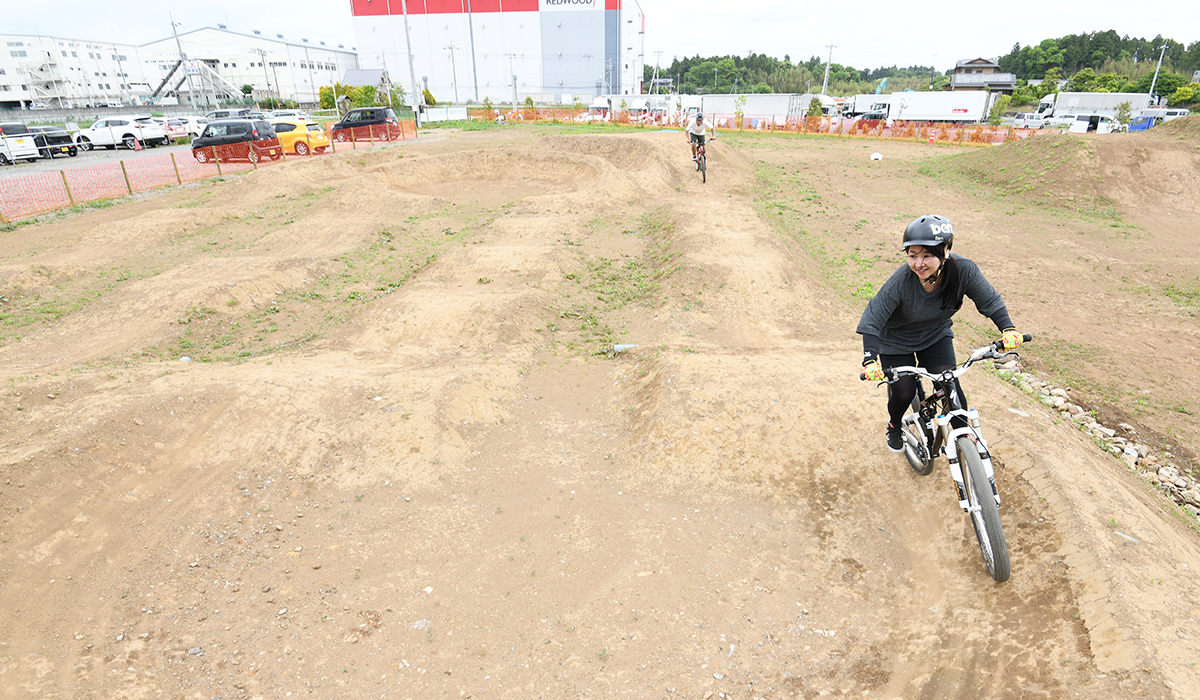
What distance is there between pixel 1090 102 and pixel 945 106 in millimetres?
26536

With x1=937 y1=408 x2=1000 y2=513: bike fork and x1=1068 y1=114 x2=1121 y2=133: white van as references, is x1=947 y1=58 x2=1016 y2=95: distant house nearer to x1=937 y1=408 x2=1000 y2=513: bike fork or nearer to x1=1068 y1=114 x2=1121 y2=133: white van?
x1=1068 y1=114 x2=1121 y2=133: white van

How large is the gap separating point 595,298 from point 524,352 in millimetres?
2780

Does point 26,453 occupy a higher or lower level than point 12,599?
higher

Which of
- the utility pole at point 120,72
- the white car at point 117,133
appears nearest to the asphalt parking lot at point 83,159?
the white car at point 117,133

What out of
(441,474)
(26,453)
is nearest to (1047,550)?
(441,474)

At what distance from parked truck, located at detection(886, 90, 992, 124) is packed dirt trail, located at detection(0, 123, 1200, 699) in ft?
157

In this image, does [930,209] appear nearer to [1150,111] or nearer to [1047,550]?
[1047,550]

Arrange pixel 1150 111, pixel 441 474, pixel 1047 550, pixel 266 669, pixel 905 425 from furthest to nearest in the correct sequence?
pixel 1150 111 < pixel 441 474 < pixel 905 425 < pixel 1047 550 < pixel 266 669

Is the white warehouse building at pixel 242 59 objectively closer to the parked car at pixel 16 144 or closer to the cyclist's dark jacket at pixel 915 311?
the parked car at pixel 16 144

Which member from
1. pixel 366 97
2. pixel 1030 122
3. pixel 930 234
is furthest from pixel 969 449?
pixel 366 97

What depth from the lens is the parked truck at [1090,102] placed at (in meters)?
57.3

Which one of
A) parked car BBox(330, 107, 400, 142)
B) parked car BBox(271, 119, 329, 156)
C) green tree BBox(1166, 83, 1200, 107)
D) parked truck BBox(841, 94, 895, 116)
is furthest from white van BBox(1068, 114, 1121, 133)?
parked car BBox(271, 119, 329, 156)

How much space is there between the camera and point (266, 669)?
3721 millimetres

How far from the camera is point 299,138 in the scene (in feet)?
93.5
